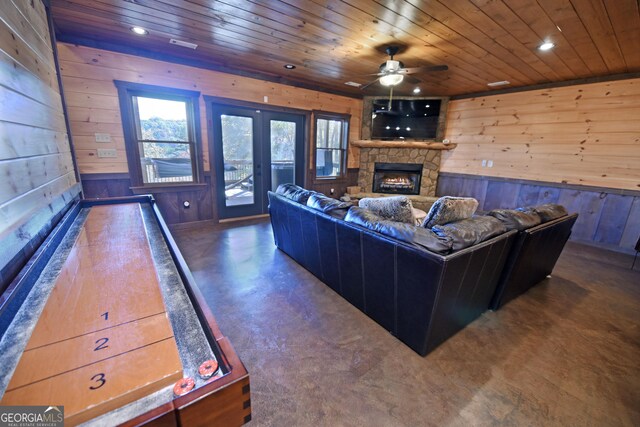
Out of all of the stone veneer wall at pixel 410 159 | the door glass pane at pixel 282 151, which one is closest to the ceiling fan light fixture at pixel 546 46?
the stone veneer wall at pixel 410 159

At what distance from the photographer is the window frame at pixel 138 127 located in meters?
3.50

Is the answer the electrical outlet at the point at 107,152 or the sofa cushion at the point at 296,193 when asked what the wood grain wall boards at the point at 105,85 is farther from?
the sofa cushion at the point at 296,193

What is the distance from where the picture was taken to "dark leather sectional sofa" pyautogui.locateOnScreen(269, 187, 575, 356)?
164 cm

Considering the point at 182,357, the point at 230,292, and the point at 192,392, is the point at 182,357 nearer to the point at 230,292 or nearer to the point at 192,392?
the point at 192,392

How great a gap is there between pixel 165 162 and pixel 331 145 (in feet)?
10.7

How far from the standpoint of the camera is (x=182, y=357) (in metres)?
0.70

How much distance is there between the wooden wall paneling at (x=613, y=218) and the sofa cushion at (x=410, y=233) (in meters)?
4.17

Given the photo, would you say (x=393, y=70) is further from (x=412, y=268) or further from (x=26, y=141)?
(x=26, y=141)

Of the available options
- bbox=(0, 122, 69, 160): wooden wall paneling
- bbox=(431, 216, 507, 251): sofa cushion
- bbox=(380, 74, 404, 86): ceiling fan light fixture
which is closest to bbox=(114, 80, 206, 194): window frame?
bbox=(0, 122, 69, 160): wooden wall paneling

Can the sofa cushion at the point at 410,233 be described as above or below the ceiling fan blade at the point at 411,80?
below

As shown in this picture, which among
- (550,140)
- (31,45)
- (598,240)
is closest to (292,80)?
(31,45)

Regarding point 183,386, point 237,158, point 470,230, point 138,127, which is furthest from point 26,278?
point 237,158

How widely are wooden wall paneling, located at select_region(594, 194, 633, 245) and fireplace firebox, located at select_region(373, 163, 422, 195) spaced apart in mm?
2948

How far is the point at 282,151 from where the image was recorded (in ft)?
16.8
